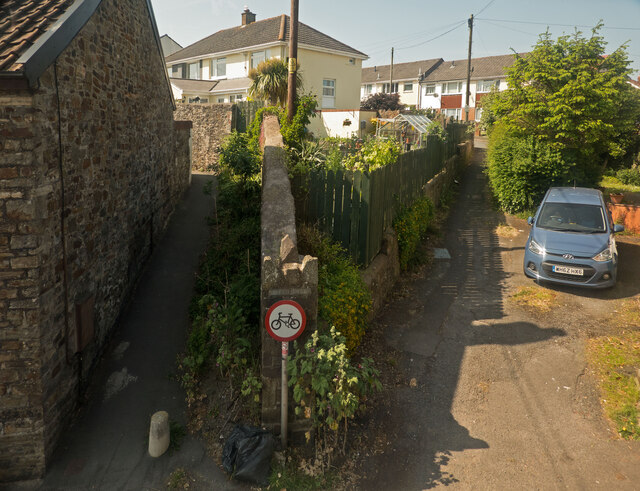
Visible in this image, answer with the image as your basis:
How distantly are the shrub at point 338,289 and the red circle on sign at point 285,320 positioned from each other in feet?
4.07

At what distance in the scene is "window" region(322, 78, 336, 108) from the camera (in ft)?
95.6

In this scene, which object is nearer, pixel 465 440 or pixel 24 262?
pixel 24 262

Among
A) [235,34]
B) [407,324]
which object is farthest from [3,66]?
[235,34]

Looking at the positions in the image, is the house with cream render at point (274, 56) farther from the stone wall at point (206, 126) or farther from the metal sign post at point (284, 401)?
the metal sign post at point (284, 401)

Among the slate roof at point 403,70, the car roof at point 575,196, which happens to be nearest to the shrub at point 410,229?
the car roof at point 575,196

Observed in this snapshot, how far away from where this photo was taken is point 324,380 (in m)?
5.18

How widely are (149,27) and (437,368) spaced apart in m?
9.08

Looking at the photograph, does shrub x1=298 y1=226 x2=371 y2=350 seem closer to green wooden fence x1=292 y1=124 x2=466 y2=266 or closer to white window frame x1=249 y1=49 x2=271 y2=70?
green wooden fence x1=292 y1=124 x2=466 y2=266

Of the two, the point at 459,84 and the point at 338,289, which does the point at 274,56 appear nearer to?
the point at 338,289

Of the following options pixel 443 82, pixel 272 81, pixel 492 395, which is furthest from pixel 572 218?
pixel 443 82

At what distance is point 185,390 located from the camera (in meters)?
6.82

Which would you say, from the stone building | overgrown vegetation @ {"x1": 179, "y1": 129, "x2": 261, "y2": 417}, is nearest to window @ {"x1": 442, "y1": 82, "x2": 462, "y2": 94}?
overgrown vegetation @ {"x1": 179, "y1": 129, "x2": 261, "y2": 417}

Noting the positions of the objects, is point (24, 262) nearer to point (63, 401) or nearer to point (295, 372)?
point (63, 401)

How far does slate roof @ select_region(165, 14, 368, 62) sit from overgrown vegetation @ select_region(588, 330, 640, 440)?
Result: 23.7 metres
